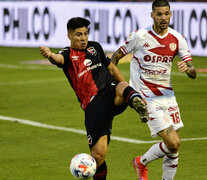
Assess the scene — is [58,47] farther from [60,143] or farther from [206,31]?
[60,143]

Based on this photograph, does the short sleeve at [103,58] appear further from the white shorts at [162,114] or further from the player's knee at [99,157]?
the player's knee at [99,157]

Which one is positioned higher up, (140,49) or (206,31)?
(140,49)

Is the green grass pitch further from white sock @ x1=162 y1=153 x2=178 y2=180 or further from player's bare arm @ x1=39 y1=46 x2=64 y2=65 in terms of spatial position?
player's bare arm @ x1=39 y1=46 x2=64 y2=65

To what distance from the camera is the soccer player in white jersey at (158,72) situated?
29.9 feet

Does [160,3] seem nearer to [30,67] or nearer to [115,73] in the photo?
[115,73]

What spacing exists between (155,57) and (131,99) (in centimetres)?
138

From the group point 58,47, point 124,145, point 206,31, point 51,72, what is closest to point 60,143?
point 124,145

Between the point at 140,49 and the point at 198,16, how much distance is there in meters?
14.2

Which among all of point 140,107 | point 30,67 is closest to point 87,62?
point 140,107

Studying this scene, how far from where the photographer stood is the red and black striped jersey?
867cm

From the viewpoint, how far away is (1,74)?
22.0m

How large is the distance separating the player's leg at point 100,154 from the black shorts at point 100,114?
7 centimetres

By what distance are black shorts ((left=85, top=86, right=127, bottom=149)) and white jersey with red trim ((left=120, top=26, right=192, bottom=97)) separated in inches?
32.3

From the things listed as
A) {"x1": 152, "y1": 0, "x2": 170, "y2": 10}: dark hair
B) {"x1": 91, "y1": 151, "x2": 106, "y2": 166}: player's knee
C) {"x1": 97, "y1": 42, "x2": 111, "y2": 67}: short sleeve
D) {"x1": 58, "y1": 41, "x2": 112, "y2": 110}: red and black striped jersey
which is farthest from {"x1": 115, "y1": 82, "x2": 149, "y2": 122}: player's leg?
{"x1": 152, "y1": 0, "x2": 170, "y2": 10}: dark hair
